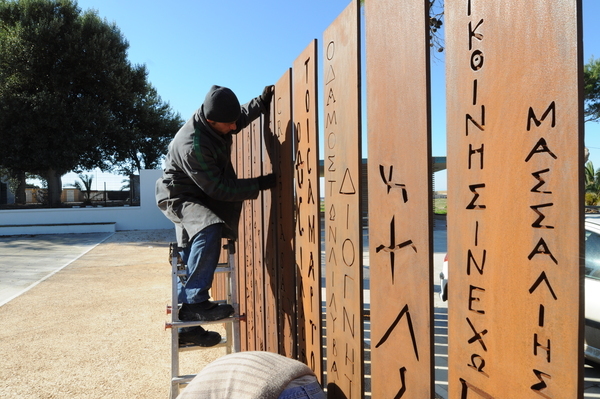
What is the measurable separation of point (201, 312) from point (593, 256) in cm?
335

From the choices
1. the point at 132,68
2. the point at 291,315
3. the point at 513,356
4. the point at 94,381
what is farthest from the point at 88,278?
the point at 132,68

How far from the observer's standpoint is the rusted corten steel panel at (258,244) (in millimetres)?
2970

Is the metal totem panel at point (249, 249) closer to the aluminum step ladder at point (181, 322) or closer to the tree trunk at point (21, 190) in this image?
the aluminum step ladder at point (181, 322)

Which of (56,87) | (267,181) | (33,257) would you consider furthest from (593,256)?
(56,87)

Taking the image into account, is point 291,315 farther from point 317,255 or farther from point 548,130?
point 548,130

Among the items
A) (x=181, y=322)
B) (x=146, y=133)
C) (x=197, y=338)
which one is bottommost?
(x=197, y=338)

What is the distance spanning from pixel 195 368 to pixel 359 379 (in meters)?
2.51

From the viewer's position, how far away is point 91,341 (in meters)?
4.47

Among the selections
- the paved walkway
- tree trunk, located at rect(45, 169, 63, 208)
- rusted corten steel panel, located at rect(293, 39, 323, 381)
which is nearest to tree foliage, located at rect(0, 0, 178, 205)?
tree trunk, located at rect(45, 169, 63, 208)

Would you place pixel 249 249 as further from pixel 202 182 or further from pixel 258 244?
pixel 202 182

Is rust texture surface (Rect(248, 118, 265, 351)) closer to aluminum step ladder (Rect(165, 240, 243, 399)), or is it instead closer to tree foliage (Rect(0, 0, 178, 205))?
aluminum step ladder (Rect(165, 240, 243, 399))

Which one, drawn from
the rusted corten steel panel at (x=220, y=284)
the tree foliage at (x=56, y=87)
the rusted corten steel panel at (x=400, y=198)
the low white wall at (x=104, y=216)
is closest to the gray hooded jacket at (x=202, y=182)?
the rusted corten steel panel at (x=400, y=198)

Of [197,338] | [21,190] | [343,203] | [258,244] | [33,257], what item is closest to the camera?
[343,203]

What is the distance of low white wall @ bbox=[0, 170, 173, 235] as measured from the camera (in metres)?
18.9
